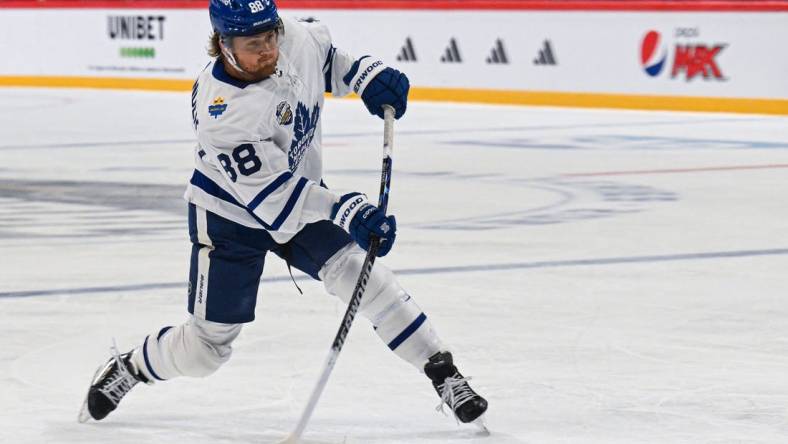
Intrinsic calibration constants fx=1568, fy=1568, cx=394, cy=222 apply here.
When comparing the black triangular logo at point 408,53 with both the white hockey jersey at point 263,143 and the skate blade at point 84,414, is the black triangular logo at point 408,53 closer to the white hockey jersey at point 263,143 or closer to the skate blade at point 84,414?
the white hockey jersey at point 263,143

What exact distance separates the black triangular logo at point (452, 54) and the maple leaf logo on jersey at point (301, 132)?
11563 millimetres

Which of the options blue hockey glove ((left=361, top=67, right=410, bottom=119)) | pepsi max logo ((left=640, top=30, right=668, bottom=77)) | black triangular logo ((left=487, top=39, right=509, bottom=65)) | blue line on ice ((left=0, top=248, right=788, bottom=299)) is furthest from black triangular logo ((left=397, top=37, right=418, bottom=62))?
blue hockey glove ((left=361, top=67, right=410, bottom=119))

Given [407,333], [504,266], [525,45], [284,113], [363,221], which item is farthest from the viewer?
[525,45]

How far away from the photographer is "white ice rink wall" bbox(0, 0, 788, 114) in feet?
43.2

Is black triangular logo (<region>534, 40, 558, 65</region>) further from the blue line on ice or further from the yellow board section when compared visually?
the blue line on ice

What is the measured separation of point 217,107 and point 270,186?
0.63 feet

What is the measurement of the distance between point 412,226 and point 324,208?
362 centimetres

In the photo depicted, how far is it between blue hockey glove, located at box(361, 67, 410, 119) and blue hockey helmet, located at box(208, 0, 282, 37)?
0.46 m

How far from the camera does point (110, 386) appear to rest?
134 inches

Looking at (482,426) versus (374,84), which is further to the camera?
(374,84)

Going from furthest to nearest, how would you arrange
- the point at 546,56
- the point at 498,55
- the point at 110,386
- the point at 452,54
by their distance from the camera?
the point at 452,54
the point at 498,55
the point at 546,56
the point at 110,386

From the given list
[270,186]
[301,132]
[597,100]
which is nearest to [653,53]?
[597,100]

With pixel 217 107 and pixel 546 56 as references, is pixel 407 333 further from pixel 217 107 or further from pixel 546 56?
pixel 546 56

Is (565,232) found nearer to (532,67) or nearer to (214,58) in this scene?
(214,58)
